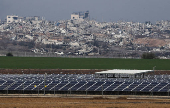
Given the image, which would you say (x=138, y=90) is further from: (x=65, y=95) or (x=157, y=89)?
(x=65, y=95)

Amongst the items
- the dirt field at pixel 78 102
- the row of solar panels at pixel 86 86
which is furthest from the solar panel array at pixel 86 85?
the dirt field at pixel 78 102

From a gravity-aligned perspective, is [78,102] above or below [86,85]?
below

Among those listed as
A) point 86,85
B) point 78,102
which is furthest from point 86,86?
point 78,102

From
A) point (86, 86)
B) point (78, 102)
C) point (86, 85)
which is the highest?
point (86, 85)

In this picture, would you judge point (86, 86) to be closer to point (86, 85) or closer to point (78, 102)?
point (86, 85)

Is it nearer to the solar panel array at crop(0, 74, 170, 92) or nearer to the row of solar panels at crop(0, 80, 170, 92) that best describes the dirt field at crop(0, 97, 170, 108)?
the row of solar panels at crop(0, 80, 170, 92)

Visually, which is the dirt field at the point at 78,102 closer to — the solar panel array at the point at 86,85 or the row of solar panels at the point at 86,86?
the row of solar panels at the point at 86,86
